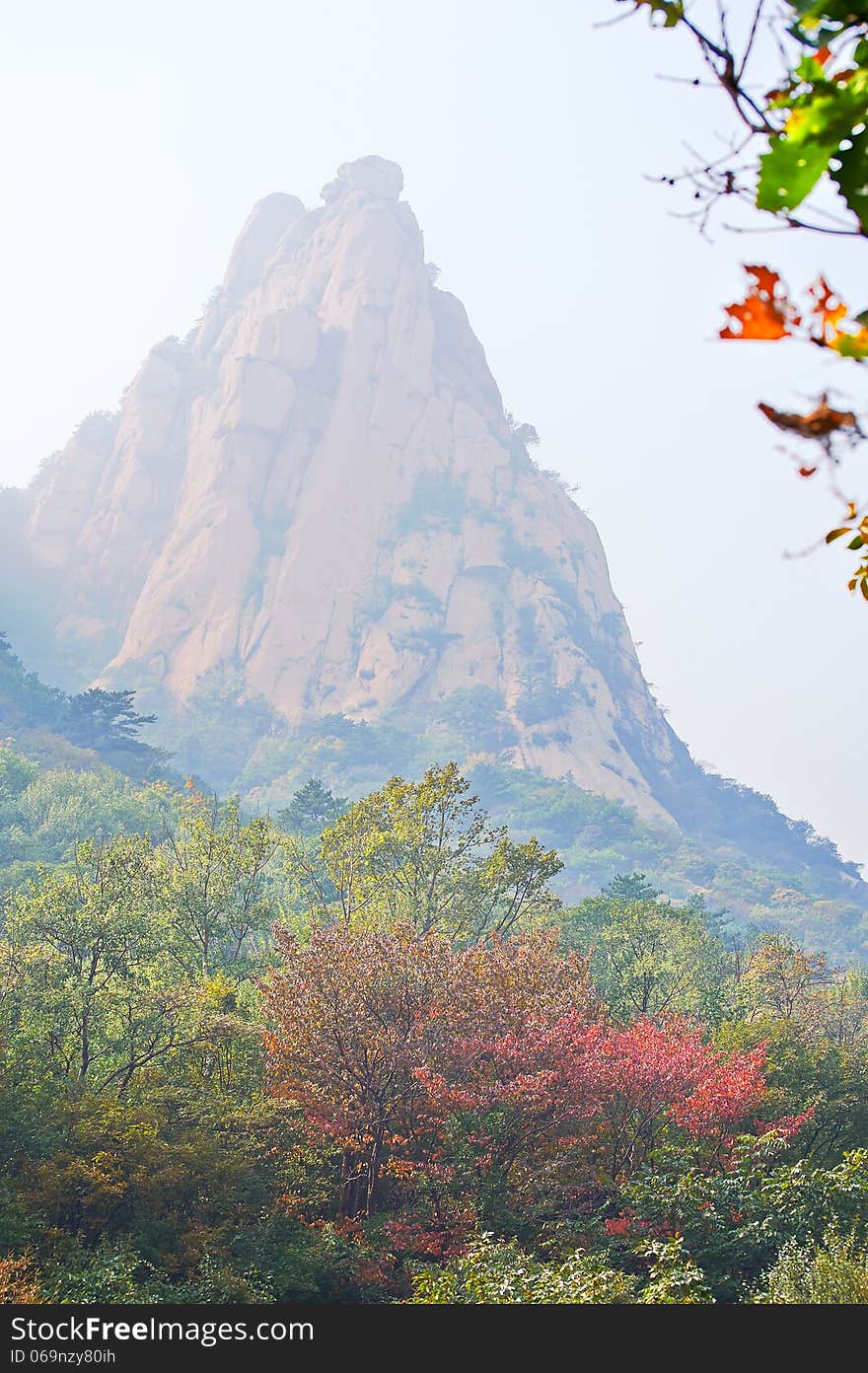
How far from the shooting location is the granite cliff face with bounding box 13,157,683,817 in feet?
286

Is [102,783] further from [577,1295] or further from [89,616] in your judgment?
[89,616]

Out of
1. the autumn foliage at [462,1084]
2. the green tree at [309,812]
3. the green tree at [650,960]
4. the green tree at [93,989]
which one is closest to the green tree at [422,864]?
the green tree at [650,960]

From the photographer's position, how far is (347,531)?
93.4 meters

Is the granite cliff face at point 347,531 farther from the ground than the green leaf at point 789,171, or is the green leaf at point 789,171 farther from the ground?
the granite cliff face at point 347,531

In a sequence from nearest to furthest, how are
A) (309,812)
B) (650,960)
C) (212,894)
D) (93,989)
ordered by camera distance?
(93,989), (212,894), (650,960), (309,812)

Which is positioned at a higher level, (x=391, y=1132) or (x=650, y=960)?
(x=650, y=960)

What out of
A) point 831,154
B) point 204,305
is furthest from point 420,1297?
point 204,305

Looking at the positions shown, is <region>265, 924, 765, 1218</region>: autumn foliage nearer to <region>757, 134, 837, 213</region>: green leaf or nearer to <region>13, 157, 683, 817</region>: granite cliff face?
<region>757, 134, 837, 213</region>: green leaf

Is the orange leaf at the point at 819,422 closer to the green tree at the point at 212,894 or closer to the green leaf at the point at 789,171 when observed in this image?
the green leaf at the point at 789,171

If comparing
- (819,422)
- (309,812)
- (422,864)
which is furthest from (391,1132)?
(309,812)

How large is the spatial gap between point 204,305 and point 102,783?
80.6 metres

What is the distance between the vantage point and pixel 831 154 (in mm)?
1591

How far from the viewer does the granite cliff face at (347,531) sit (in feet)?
→ 286

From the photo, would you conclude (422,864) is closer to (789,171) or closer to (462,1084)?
(462,1084)
